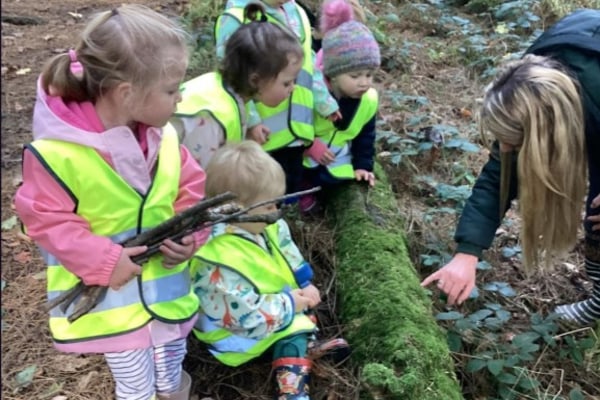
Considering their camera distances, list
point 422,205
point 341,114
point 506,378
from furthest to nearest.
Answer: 1. point 422,205
2. point 341,114
3. point 506,378

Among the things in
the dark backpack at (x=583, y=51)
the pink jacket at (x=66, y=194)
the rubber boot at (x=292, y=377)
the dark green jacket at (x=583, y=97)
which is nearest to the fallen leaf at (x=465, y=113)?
the dark green jacket at (x=583, y=97)

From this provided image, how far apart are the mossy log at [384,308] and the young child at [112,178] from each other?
0.87m

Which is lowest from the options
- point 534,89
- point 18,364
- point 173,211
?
point 18,364

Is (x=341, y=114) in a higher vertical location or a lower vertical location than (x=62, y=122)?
lower

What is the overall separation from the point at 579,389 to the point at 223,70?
239cm

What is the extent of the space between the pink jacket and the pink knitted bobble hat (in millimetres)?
1945

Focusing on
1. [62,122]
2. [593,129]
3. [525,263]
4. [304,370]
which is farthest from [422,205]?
[62,122]

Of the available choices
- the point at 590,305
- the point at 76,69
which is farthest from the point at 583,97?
the point at 76,69

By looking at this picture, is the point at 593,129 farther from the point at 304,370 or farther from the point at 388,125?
the point at 388,125

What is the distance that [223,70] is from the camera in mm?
3225

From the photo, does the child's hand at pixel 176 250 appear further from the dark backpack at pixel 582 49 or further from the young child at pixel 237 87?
the dark backpack at pixel 582 49

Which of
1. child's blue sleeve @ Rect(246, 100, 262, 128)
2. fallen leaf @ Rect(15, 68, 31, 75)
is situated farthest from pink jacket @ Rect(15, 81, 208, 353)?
fallen leaf @ Rect(15, 68, 31, 75)

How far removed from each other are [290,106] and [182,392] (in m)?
1.81

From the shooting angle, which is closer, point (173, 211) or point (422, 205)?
point (173, 211)
